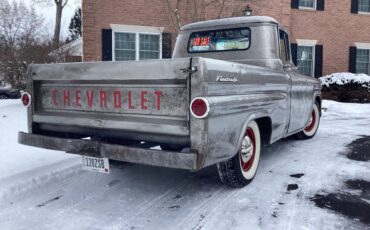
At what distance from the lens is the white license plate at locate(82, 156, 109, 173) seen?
3.72m

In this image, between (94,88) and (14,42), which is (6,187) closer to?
(94,88)

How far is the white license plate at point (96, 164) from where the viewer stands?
3.72 meters

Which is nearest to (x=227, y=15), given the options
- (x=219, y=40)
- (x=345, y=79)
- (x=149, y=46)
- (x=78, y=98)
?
(x=149, y=46)

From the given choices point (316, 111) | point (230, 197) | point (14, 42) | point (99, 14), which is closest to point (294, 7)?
point (99, 14)

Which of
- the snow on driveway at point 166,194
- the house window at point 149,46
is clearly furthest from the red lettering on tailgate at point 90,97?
the house window at point 149,46

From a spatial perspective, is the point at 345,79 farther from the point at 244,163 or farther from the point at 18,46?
the point at 18,46

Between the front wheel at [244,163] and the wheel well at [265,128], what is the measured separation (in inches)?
10.4

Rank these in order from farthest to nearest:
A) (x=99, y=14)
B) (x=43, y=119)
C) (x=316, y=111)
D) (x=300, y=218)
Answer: (x=99, y=14) → (x=316, y=111) → (x=43, y=119) → (x=300, y=218)

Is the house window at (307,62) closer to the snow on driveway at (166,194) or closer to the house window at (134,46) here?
the house window at (134,46)

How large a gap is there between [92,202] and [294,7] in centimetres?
1472

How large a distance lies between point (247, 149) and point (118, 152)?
1.61 meters

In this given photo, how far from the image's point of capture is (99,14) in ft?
44.5

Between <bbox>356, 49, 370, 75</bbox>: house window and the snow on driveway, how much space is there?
13.0 m

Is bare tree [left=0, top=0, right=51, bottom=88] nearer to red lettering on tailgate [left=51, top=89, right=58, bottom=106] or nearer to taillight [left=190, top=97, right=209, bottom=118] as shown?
red lettering on tailgate [left=51, top=89, right=58, bottom=106]
